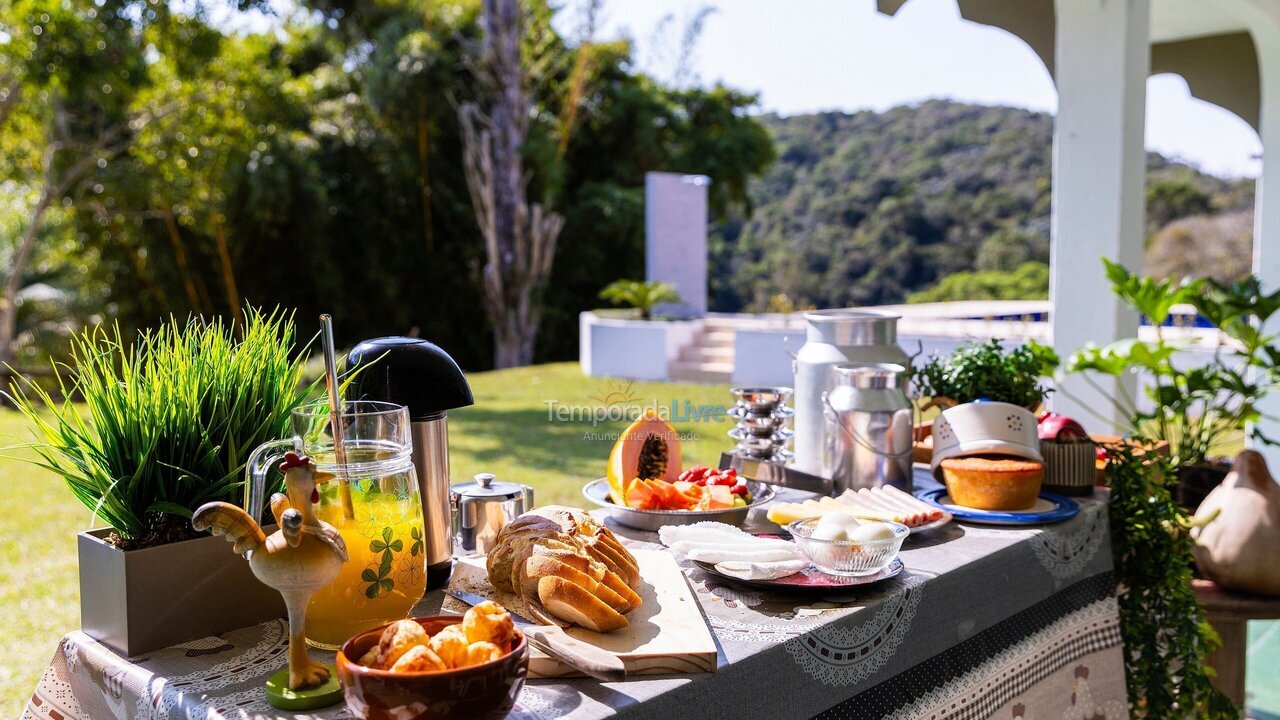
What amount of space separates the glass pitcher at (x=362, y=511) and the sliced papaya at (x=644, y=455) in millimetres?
593

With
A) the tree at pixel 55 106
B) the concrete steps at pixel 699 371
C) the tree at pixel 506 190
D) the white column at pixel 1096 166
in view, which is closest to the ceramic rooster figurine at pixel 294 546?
the white column at pixel 1096 166

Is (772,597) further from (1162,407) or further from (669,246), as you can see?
(669,246)

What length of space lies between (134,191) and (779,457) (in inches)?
365

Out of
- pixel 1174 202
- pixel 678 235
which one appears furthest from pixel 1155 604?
pixel 1174 202

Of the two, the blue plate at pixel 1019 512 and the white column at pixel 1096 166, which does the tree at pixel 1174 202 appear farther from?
the blue plate at pixel 1019 512

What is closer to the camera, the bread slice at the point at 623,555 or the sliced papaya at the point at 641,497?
the bread slice at the point at 623,555

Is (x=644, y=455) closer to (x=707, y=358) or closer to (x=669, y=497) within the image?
(x=669, y=497)

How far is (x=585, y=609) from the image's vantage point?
1.01 meters

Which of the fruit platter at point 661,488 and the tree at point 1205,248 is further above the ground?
the tree at point 1205,248

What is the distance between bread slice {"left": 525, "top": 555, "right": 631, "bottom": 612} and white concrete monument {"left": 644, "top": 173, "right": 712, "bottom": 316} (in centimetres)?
1053

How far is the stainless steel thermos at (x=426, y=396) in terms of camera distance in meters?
1.14

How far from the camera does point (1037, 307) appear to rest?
14242 mm

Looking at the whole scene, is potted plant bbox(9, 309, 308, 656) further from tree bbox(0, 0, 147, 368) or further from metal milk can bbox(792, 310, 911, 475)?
tree bbox(0, 0, 147, 368)

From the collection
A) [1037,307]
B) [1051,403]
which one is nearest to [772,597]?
[1051,403]
